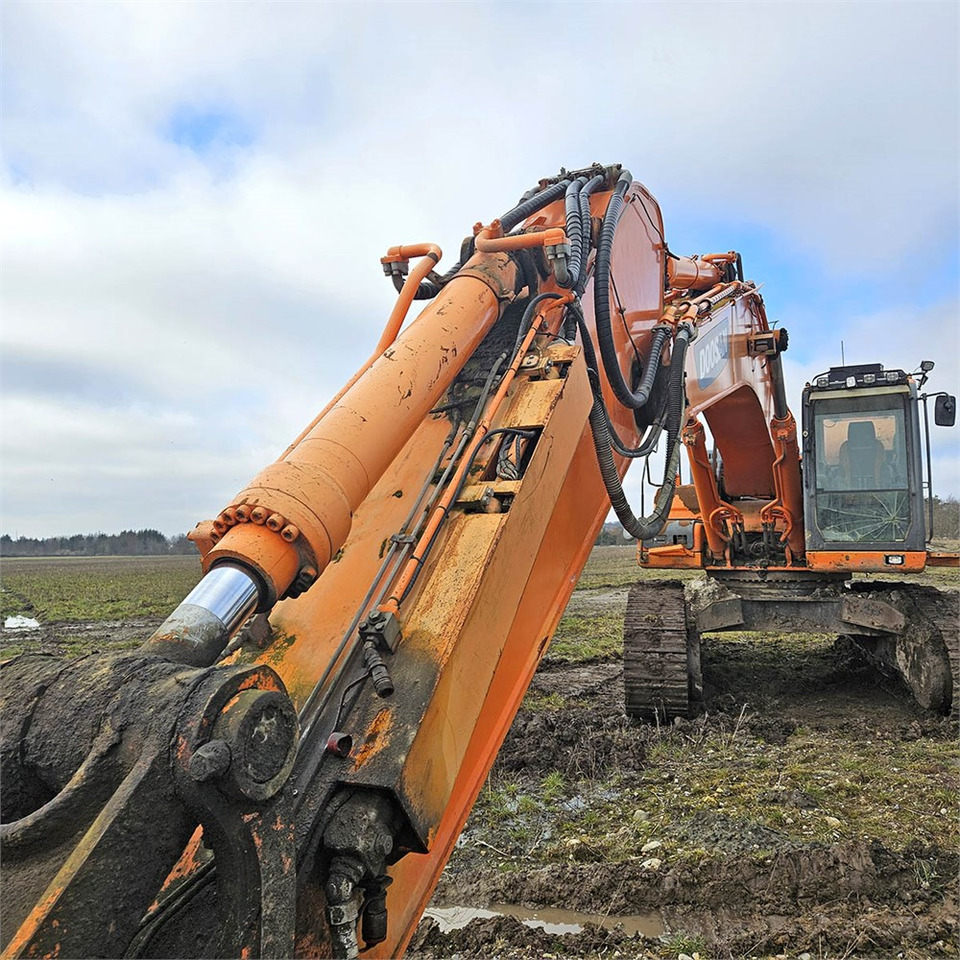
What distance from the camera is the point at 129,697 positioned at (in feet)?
4.98

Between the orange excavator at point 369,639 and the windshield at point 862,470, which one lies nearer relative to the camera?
the orange excavator at point 369,639

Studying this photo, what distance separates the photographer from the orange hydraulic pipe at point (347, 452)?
6.42ft

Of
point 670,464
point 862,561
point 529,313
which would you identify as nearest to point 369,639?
point 529,313

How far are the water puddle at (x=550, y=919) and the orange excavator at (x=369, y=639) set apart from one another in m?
1.39

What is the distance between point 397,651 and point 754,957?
225 centimetres

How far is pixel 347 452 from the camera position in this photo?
220 centimetres

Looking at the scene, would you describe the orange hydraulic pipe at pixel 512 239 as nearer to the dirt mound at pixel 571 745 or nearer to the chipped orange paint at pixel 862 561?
the dirt mound at pixel 571 745

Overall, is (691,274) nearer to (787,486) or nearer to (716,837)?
(787,486)

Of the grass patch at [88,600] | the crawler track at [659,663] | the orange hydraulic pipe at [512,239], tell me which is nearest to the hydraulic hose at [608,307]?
the orange hydraulic pipe at [512,239]

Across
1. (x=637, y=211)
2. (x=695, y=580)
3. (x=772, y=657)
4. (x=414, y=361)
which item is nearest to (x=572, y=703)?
(x=695, y=580)

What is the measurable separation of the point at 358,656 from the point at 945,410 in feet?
20.5

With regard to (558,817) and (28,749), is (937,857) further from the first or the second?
(28,749)

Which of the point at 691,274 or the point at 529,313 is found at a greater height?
the point at 691,274

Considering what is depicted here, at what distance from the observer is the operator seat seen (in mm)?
Result: 7000
